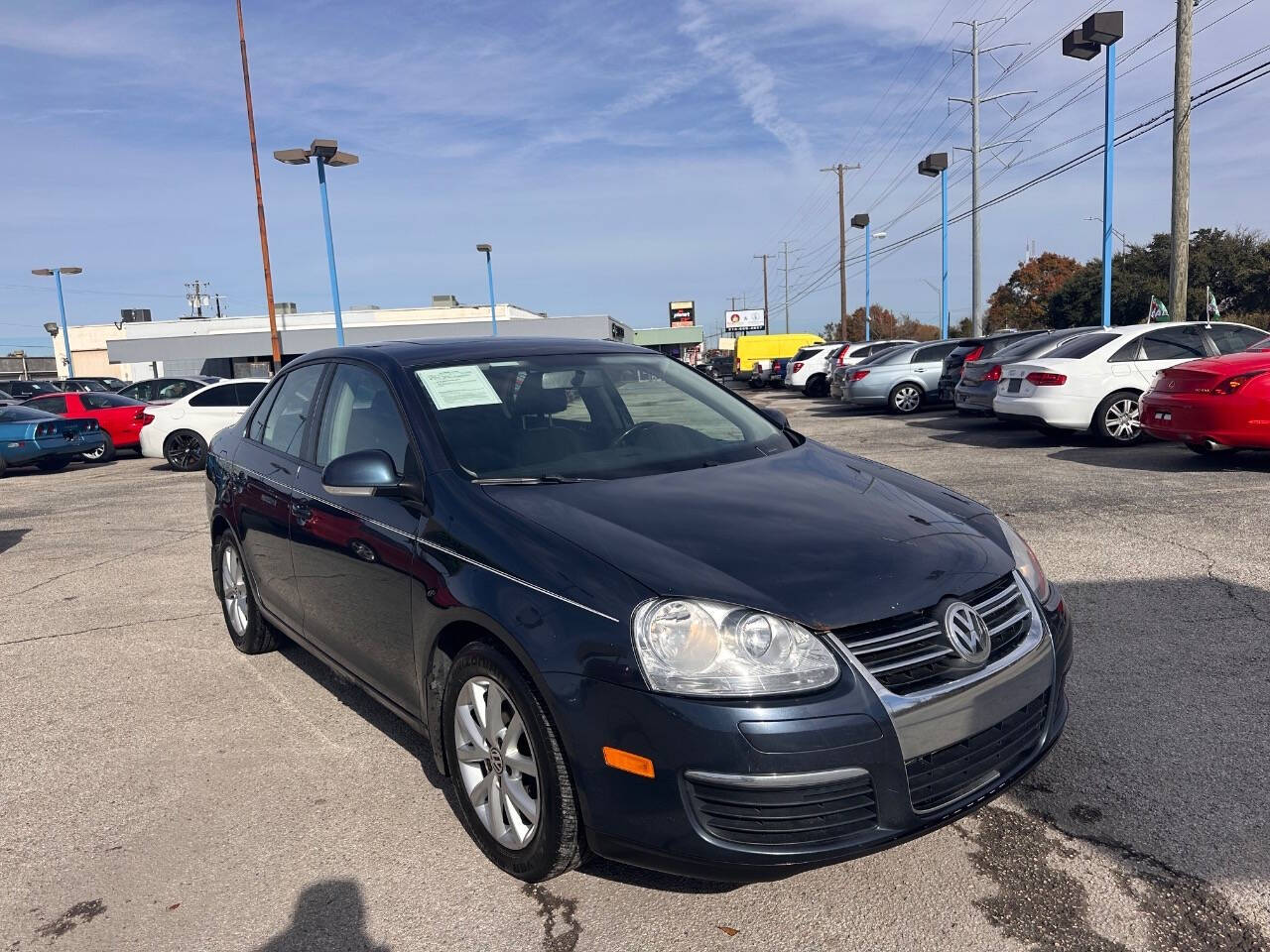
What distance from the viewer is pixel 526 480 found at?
3312mm

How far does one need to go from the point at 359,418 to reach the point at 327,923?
195 cm

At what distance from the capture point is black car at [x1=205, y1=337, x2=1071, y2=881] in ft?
8.01

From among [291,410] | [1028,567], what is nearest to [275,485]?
[291,410]

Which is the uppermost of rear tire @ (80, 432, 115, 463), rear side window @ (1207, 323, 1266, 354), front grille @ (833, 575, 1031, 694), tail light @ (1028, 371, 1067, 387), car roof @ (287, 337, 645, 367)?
car roof @ (287, 337, 645, 367)

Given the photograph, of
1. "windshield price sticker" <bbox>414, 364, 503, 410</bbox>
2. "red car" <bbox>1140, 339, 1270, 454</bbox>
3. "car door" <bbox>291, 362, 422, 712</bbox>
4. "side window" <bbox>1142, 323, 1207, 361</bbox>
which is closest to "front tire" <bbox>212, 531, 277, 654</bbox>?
"car door" <bbox>291, 362, 422, 712</bbox>

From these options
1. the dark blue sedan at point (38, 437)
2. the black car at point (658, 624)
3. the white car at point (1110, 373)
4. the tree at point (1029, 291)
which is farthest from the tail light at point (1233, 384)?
the tree at point (1029, 291)

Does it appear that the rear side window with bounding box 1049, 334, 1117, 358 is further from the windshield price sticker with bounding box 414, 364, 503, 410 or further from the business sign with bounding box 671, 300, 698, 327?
the business sign with bounding box 671, 300, 698, 327

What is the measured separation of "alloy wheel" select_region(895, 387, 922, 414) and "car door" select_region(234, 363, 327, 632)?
1595 centimetres

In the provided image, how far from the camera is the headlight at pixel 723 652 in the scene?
8.02ft

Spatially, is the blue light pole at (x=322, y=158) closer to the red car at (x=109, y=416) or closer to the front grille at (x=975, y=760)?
the red car at (x=109, y=416)

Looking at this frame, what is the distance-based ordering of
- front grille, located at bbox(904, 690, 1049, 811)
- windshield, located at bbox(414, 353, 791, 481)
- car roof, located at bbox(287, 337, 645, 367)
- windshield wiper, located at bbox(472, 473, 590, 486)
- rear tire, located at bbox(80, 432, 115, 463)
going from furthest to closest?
rear tire, located at bbox(80, 432, 115, 463) < car roof, located at bbox(287, 337, 645, 367) < windshield, located at bbox(414, 353, 791, 481) < windshield wiper, located at bbox(472, 473, 590, 486) < front grille, located at bbox(904, 690, 1049, 811)

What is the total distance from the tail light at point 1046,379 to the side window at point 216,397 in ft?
39.0

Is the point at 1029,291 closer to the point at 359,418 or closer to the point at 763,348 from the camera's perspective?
the point at 763,348

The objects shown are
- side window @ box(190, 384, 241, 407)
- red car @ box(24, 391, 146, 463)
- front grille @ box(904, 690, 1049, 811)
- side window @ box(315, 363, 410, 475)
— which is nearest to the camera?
front grille @ box(904, 690, 1049, 811)
